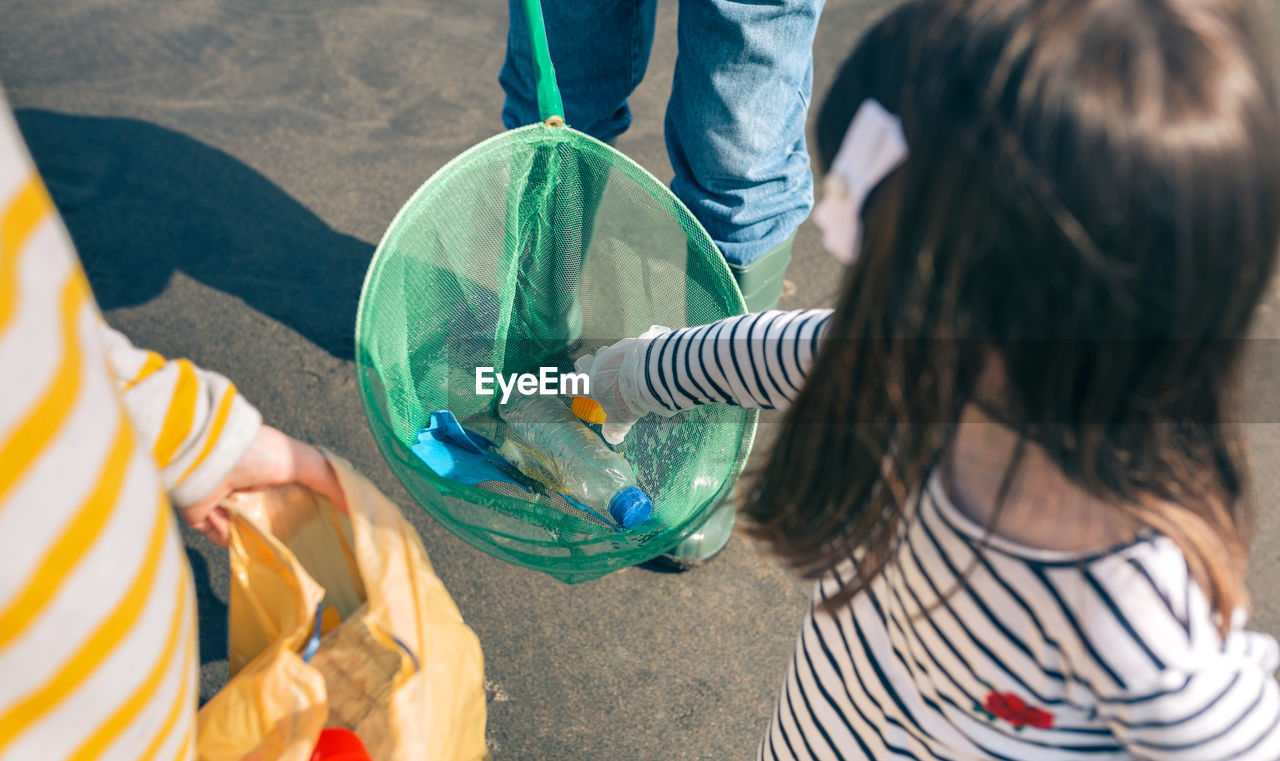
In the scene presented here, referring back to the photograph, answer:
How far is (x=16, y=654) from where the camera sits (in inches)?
13.6

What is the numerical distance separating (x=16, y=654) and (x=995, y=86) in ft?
1.63

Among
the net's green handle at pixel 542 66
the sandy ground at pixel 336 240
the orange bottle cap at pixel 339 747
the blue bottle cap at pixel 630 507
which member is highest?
the net's green handle at pixel 542 66

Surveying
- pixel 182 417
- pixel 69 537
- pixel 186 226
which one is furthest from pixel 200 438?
pixel 186 226

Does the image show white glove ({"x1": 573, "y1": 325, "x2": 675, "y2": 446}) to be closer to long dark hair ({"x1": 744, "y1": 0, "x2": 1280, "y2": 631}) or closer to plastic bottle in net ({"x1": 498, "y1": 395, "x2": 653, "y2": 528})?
→ plastic bottle in net ({"x1": 498, "y1": 395, "x2": 653, "y2": 528})

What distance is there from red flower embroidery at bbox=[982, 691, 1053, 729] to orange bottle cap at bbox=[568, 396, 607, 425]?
0.64m

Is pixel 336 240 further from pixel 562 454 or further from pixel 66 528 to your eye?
pixel 66 528

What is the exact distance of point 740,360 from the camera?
0.81 m

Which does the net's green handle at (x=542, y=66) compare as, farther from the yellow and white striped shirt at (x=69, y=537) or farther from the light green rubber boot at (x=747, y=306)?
the yellow and white striped shirt at (x=69, y=537)

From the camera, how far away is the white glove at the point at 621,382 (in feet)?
3.26

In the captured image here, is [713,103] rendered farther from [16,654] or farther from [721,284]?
[16,654]

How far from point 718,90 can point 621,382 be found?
422mm

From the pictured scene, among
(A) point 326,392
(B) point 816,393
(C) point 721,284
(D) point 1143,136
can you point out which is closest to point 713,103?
Result: (C) point 721,284

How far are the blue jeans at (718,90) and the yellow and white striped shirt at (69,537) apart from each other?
92 cm

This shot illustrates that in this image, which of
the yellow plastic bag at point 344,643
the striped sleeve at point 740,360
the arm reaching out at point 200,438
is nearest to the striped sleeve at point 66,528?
the arm reaching out at point 200,438
